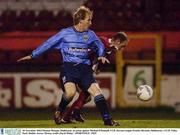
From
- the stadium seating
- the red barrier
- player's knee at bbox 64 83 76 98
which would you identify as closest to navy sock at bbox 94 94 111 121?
player's knee at bbox 64 83 76 98

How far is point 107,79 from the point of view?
44.0ft

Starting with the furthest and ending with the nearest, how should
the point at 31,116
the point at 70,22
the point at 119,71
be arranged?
the point at 70,22 → the point at 119,71 → the point at 31,116

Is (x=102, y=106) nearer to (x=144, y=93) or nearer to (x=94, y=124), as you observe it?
(x=94, y=124)

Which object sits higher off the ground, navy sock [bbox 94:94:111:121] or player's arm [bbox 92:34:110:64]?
player's arm [bbox 92:34:110:64]

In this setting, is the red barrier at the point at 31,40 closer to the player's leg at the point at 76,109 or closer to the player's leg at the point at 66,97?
the player's leg at the point at 76,109

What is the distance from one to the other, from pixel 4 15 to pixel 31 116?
3713 millimetres

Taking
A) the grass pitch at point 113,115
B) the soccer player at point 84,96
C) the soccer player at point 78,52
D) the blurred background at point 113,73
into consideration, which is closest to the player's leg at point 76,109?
the soccer player at point 84,96

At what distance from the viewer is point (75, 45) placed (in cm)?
843

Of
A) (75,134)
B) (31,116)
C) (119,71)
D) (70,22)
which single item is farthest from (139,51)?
(75,134)

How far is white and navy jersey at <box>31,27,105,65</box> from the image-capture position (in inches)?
332

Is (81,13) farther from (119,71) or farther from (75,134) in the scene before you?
(119,71)

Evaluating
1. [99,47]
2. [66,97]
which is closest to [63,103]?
[66,97]

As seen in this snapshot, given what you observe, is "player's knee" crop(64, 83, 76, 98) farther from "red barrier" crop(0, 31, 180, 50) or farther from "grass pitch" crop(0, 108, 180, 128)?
"red barrier" crop(0, 31, 180, 50)

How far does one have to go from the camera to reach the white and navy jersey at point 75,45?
8438mm
